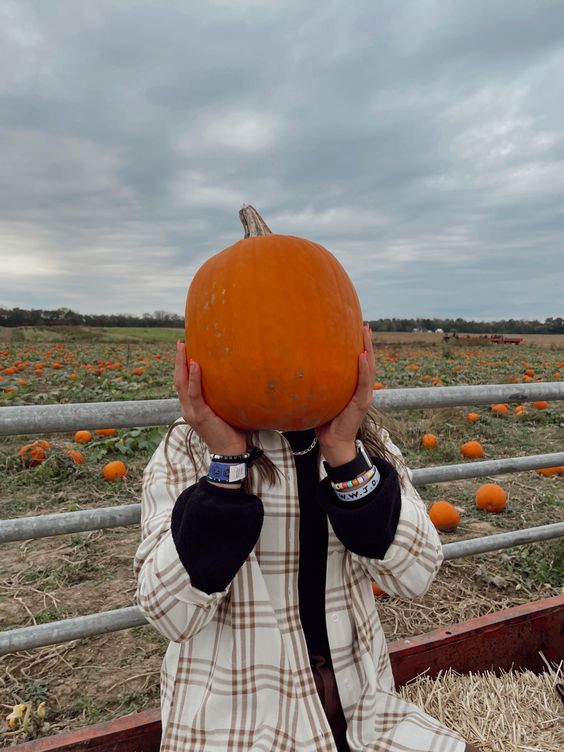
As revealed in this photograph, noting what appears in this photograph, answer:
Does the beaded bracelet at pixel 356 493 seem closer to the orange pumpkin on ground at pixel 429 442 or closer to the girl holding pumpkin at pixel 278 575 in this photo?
the girl holding pumpkin at pixel 278 575

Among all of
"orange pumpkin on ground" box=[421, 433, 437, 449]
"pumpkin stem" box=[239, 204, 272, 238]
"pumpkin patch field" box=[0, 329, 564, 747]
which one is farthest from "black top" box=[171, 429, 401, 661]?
"orange pumpkin on ground" box=[421, 433, 437, 449]

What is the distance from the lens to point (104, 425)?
1.64 m

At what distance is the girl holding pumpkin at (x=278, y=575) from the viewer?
4.17 ft

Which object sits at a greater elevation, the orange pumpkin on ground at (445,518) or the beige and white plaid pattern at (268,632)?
the beige and white plaid pattern at (268,632)

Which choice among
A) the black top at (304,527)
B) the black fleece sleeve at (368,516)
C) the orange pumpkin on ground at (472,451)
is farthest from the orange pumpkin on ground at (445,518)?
the black fleece sleeve at (368,516)

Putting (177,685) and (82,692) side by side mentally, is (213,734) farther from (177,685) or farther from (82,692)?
(82,692)

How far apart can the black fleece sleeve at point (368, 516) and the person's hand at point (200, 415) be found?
25cm

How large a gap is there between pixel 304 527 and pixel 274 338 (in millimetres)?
561

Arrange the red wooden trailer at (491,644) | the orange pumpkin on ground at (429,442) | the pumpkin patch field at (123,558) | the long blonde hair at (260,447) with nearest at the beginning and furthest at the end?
the long blonde hair at (260,447)
the red wooden trailer at (491,644)
the pumpkin patch field at (123,558)
the orange pumpkin on ground at (429,442)

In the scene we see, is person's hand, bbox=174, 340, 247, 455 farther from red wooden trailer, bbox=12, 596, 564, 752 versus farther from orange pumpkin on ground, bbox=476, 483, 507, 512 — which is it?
orange pumpkin on ground, bbox=476, 483, 507, 512

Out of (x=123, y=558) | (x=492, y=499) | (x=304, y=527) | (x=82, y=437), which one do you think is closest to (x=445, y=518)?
(x=492, y=499)

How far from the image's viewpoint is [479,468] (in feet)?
7.80

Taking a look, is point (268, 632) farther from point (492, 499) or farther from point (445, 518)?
point (492, 499)

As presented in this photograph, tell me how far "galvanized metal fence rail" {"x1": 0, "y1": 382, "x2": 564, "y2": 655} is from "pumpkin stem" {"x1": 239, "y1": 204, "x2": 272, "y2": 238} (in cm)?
56
